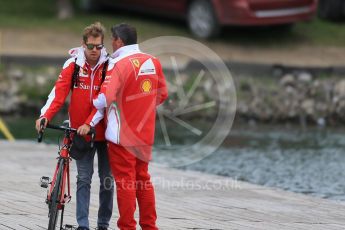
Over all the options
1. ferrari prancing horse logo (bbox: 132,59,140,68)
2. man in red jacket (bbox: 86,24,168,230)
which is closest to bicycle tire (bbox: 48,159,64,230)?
man in red jacket (bbox: 86,24,168,230)

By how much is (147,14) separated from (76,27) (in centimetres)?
224

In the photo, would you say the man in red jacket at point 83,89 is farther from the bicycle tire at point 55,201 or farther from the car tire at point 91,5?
the car tire at point 91,5

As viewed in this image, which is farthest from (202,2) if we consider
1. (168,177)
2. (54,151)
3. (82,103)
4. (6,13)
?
(82,103)

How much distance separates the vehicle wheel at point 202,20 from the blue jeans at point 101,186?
1476 centimetres

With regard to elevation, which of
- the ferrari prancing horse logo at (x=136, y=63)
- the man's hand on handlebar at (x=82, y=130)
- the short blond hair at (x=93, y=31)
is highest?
the short blond hair at (x=93, y=31)

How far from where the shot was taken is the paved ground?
9711mm

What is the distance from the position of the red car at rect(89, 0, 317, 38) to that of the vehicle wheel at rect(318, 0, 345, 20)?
233 centimetres

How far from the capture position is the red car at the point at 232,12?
75.3 feet

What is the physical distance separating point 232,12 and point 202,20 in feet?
3.20

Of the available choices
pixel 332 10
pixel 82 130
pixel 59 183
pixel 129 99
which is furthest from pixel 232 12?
pixel 59 183

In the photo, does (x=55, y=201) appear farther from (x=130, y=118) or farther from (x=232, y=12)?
(x=232, y=12)

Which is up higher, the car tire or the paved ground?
the car tire

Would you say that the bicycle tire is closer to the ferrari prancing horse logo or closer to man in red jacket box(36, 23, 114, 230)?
man in red jacket box(36, 23, 114, 230)

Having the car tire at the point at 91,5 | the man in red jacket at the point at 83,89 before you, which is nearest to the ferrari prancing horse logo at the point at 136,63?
the man in red jacket at the point at 83,89
